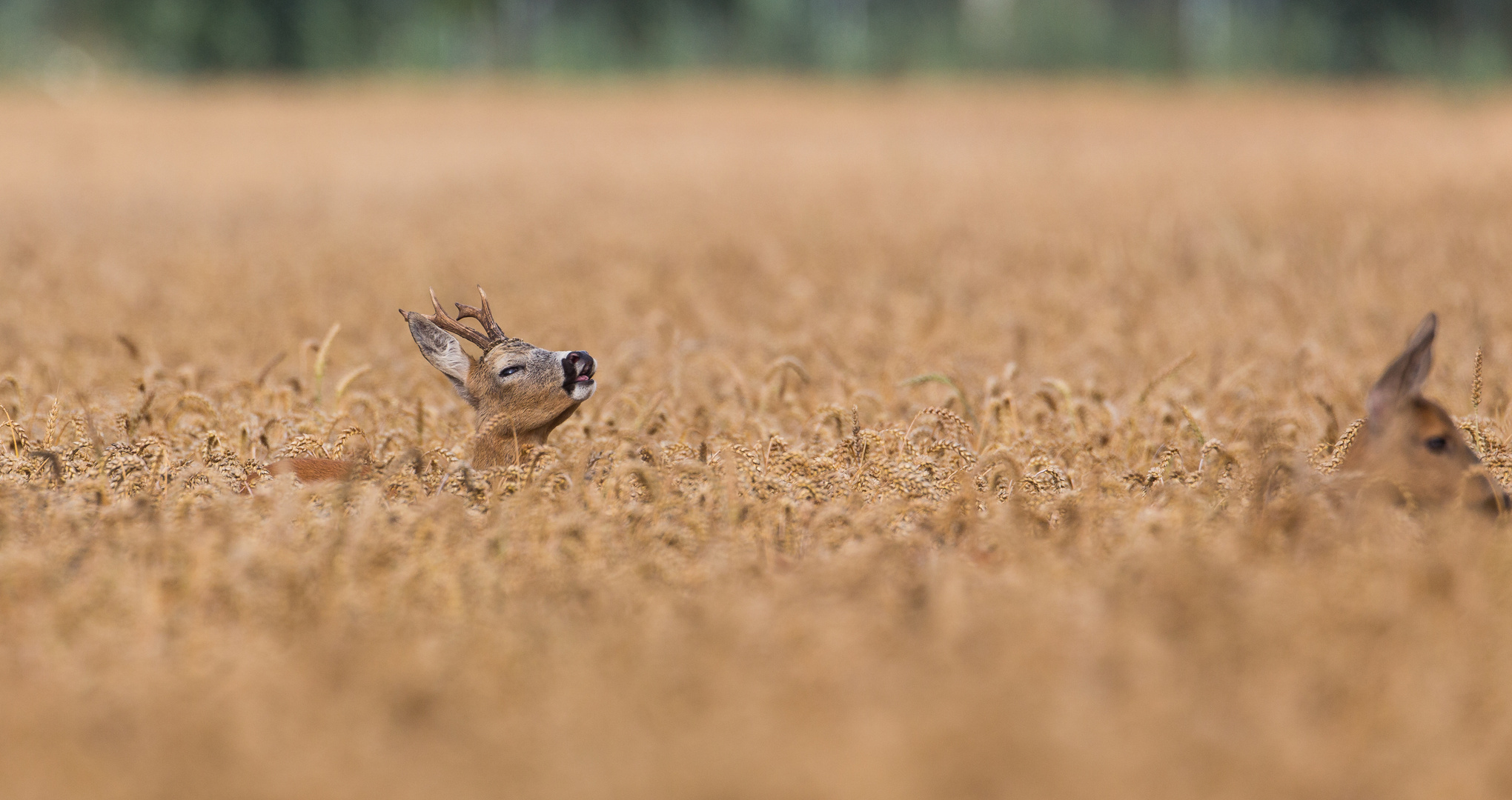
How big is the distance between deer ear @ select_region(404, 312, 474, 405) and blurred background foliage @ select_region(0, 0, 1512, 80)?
15.2 metres

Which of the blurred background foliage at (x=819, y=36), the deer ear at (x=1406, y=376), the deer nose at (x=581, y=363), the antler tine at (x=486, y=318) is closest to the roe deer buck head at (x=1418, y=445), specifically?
the deer ear at (x=1406, y=376)

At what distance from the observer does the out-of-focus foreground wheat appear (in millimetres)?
1609

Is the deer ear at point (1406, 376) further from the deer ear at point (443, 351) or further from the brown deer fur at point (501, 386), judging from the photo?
the deer ear at point (443, 351)

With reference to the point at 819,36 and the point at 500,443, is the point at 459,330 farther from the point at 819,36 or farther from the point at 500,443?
the point at 819,36

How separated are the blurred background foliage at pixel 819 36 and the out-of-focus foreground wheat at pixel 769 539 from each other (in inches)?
497

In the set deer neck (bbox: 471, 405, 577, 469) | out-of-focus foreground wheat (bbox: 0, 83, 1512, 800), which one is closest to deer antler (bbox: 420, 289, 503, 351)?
deer neck (bbox: 471, 405, 577, 469)

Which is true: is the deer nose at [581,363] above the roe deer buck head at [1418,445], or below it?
above

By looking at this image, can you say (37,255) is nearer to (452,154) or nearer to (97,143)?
(452,154)

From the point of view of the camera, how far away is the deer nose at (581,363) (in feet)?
10.2

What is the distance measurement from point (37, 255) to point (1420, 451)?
6.92 m

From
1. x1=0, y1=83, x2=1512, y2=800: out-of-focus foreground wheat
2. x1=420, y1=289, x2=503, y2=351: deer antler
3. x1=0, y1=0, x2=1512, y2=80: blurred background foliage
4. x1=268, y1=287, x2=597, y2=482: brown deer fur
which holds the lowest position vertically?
x1=0, y1=83, x2=1512, y2=800: out-of-focus foreground wheat

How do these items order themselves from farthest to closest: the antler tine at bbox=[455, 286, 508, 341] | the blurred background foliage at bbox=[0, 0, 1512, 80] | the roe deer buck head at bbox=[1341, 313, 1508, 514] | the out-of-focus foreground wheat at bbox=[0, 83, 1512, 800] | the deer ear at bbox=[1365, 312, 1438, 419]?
the blurred background foliage at bbox=[0, 0, 1512, 80] < the antler tine at bbox=[455, 286, 508, 341] < the deer ear at bbox=[1365, 312, 1438, 419] < the roe deer buck head at bbox=[1341, 313, 1508, 514] < the out-of-focus foreground wheat at bbox=[0, 83, 1512, 800]

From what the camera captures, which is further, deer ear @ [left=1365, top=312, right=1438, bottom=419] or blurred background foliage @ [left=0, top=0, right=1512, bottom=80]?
blurred background foliage @ [left=0, top=0, right=1512, bottom=80]

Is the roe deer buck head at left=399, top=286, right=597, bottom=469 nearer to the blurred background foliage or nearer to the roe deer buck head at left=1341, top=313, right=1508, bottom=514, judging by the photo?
the roe deer buck head at left=1341, top=313, right=1508, bottom=514
